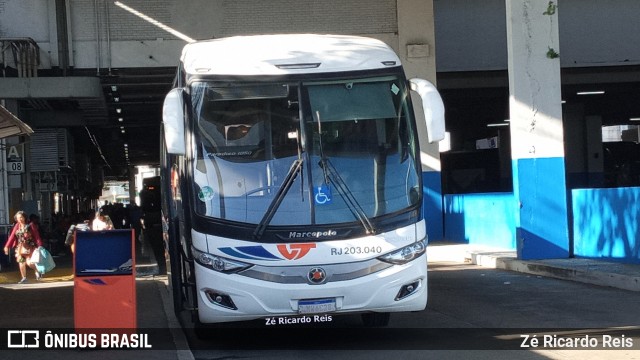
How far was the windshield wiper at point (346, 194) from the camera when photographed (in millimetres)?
10172

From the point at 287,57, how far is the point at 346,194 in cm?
173

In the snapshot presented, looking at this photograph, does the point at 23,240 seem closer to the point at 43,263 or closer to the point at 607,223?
the point at 43,263

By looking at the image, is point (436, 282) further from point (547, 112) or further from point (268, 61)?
point (268, 61)

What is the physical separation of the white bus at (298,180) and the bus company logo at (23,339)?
2200 mm

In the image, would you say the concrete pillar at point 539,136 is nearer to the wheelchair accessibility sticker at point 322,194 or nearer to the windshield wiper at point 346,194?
the windshield wiper at point 346,194

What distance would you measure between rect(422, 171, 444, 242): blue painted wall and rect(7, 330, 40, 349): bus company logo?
1803 cm

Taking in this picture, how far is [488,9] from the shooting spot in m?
30.4

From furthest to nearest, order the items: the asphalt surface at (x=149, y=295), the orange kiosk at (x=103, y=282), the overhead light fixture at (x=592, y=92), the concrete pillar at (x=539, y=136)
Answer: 1. the overhead light fixture at (x=592, y=92)
2. the concrete pillar at (x=539, y=136)
3. the orange kiosk at (x=103, y=282)
4. the asphalt surface at (x=149, y=295)

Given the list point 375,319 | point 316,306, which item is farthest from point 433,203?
point 316,306

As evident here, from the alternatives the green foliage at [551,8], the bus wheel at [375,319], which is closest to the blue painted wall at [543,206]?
the green foliage at [551,8]

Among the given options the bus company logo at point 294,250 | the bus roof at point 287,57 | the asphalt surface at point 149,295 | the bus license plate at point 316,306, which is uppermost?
the bus roof at point 287,57

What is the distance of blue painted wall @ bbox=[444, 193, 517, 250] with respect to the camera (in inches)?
966

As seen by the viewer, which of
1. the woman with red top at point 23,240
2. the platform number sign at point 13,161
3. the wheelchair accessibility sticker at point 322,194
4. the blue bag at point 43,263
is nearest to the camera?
the wheelchair accessibility sticker at point 322,194

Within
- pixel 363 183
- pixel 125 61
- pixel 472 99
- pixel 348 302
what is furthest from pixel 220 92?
pixel 472 99
